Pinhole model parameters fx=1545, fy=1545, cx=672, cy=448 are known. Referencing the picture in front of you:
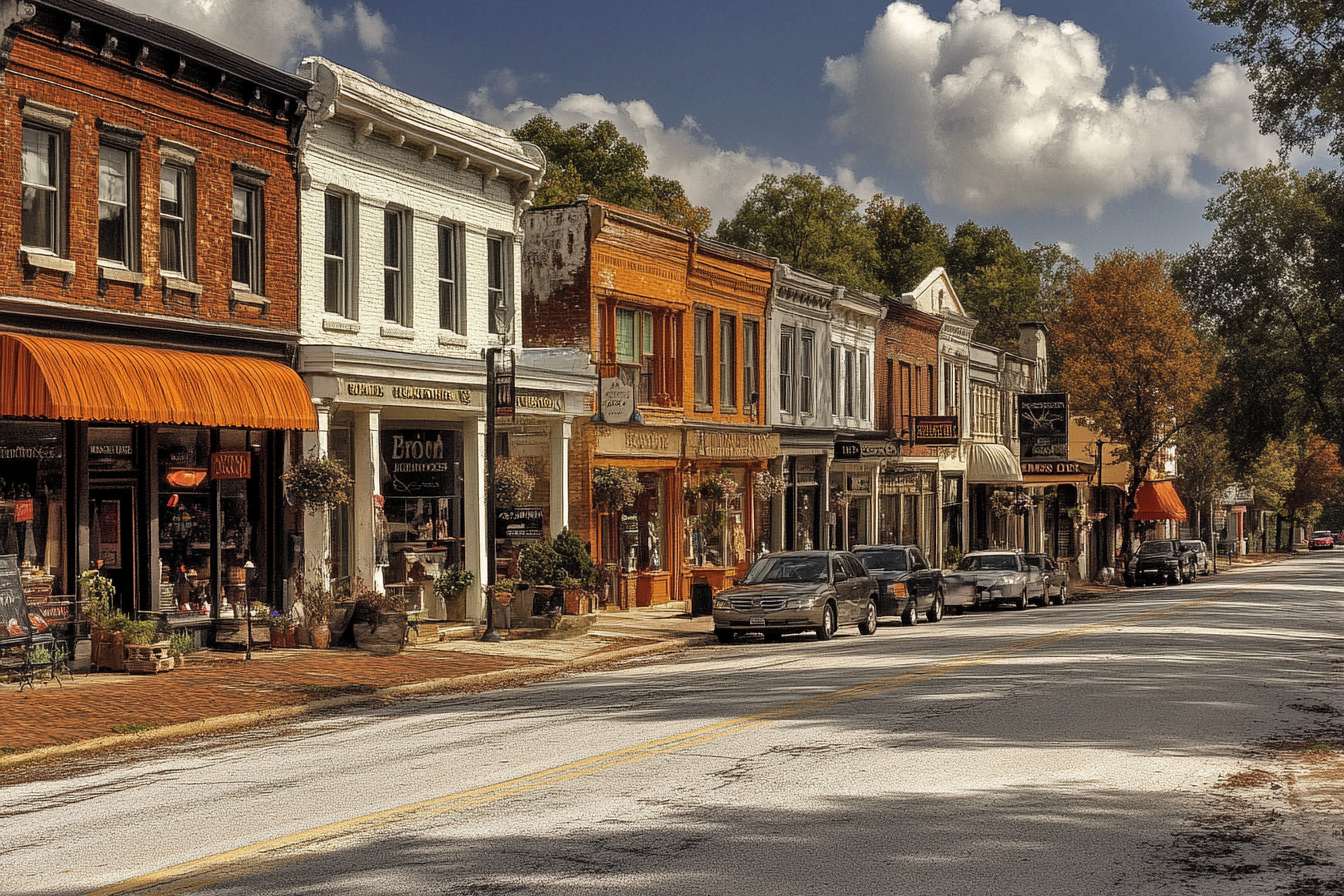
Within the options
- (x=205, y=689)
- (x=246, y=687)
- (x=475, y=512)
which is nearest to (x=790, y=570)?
(x=475, y=512)

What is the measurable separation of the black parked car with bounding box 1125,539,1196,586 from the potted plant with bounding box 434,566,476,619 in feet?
124

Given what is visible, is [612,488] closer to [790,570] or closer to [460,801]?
[790,570]

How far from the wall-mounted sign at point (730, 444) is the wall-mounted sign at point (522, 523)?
974 cm

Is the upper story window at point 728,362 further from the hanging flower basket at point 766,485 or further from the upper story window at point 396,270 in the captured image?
the upper story window at point 396,270

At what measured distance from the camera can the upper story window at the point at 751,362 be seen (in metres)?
39.3

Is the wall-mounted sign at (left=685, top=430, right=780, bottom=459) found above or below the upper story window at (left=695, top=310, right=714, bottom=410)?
below

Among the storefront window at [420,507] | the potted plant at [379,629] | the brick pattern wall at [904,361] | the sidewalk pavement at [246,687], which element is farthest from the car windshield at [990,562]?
the potted plant at [379,629]

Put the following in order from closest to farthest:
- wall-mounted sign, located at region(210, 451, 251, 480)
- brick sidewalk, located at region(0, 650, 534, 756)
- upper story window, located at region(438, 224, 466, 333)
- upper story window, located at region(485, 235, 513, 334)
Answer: brick sidewalk, located at region(0, 650, 534, 756)
wall-mounted sign, located at region(210, 451, 251, 480)
upper story window, located at region(438, 224, 466, 333)
upper story window, located at region(485, 235, 513, 334)

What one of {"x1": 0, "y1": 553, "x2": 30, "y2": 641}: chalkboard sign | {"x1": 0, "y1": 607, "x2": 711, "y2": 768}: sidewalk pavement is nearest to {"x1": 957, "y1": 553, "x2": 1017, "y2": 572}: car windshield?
{"x1": 0, "y1": 607, "x2": 711, "y2": 768}: sidewalk pavement

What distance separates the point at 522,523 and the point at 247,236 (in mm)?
6584

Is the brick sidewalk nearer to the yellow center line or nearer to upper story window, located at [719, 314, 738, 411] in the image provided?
the yellow center line

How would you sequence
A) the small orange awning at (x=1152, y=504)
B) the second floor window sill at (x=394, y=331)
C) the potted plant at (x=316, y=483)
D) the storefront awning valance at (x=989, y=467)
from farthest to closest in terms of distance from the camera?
the small orange awning at (x=1152, y=504)
the storefront awning valance at (x=989, y=467)
the second floor window sill at (x=394, y=331)
the potted plant at (x=316, y=483)

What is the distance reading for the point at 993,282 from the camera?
80688mm

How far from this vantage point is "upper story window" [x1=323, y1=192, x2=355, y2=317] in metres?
24.9
